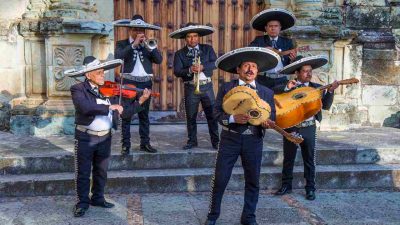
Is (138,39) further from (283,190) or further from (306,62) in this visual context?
(283,190)

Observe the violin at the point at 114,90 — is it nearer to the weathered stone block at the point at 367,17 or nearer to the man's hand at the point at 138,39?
the man's hand at the point at 138,39

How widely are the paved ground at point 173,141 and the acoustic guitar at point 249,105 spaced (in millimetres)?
2152

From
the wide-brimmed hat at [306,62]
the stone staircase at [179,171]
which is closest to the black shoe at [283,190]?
the stone staircase at [179,171]

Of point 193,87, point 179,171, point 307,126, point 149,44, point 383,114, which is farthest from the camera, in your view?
point 383,114

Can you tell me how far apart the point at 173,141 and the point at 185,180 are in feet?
4.18

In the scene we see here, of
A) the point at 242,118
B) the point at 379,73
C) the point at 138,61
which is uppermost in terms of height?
the point at 138,61

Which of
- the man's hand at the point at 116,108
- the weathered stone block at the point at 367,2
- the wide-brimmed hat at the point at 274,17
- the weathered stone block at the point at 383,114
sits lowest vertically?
the weathered stone block at the point at 383,114

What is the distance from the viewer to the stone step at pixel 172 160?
5996 millimetres

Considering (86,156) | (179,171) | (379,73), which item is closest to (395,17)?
(379,73)

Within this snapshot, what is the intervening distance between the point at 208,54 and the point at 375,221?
9.68 ft

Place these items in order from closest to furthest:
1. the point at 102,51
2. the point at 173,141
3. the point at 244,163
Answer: the point at 244,163
the point at 173,141
the point at 102,51

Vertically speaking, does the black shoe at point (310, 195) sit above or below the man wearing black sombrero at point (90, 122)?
below

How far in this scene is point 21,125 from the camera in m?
7.47

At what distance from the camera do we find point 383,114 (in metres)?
9.09
